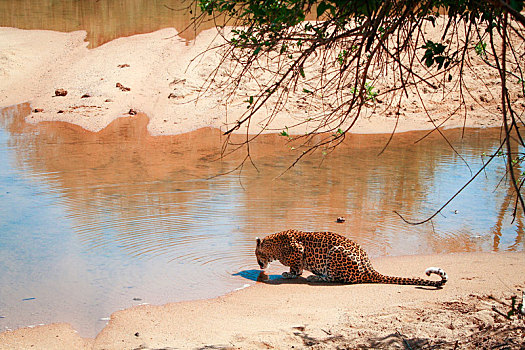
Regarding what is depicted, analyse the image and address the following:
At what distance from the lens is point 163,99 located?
58.4 feet

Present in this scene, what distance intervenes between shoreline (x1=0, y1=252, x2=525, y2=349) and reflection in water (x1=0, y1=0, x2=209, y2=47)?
1714cm

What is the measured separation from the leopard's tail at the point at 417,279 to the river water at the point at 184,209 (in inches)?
31.8

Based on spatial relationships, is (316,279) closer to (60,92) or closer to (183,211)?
(183,211)

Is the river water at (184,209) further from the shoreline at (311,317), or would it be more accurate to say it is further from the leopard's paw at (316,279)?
the leopard's paw at (316,279)

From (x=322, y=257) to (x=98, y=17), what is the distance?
2170cm

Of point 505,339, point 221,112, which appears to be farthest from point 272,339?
point 221,112

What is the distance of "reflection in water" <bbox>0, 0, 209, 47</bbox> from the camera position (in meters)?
23.4

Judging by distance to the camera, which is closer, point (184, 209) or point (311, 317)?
point (311, 317)

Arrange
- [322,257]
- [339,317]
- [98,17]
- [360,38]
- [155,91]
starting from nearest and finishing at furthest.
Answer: [360,38] → [339,317] → [322,257] → [155,91] → [98,17]

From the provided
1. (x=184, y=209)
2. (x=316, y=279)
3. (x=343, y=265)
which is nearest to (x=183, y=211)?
(x=184, y=209)

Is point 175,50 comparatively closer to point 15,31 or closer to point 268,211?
point 15,31

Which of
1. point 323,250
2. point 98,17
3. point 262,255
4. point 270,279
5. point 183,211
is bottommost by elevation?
point 270,279

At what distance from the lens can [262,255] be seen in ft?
23.8

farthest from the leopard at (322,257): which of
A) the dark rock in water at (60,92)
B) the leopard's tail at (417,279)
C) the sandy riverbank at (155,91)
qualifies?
the dark rock in water at (60,92)
